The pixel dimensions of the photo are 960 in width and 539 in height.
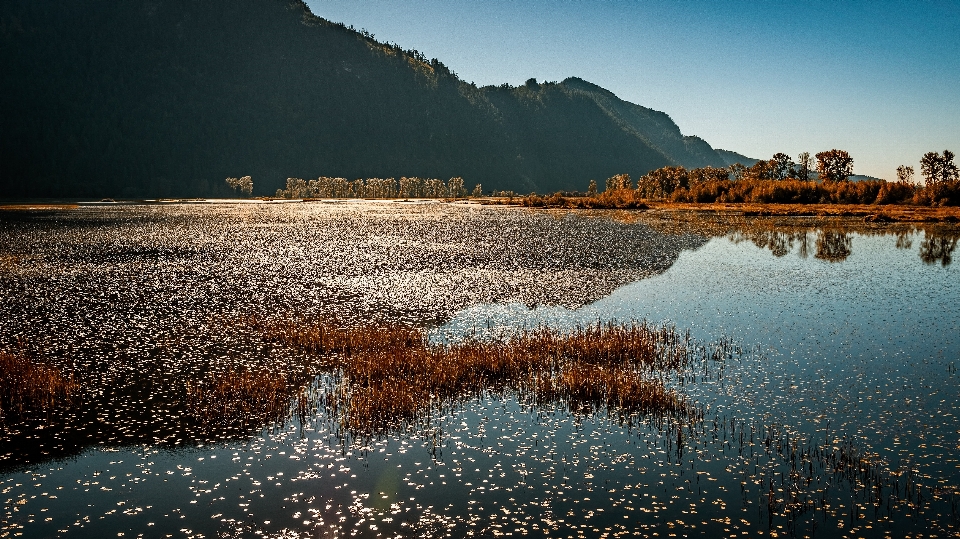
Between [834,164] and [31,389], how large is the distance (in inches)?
8631

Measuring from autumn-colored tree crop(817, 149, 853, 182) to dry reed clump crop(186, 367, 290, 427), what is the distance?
21117cm

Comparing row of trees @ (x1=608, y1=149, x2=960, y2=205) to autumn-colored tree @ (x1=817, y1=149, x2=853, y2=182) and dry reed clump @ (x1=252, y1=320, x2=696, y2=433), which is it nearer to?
autumn-colored tree @ (x1=817, y1=149, x2=853, y2=182)

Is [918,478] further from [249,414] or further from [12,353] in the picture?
[12,353]

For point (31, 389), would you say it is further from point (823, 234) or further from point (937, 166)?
point (937, 166)

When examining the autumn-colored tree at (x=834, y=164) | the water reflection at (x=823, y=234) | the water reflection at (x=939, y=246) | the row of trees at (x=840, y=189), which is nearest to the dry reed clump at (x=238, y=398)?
the water reflection at (x=823, y=234)

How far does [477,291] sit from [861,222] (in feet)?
308

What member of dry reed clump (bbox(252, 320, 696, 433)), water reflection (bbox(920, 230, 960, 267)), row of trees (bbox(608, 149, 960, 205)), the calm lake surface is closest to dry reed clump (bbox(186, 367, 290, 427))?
the calm lake surface

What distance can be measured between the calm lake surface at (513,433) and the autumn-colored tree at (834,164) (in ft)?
563

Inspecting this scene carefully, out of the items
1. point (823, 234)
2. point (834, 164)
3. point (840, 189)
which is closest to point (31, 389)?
point (823, 234)

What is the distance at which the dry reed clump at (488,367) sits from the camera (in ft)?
64.1

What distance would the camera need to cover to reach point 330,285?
4475 cm

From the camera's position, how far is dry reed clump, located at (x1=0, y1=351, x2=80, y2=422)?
1922 centimetres

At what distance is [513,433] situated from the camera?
17.6 metres

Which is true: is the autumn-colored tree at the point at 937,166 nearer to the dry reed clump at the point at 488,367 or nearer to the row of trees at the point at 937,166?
the row of trees at the point at 937,166
